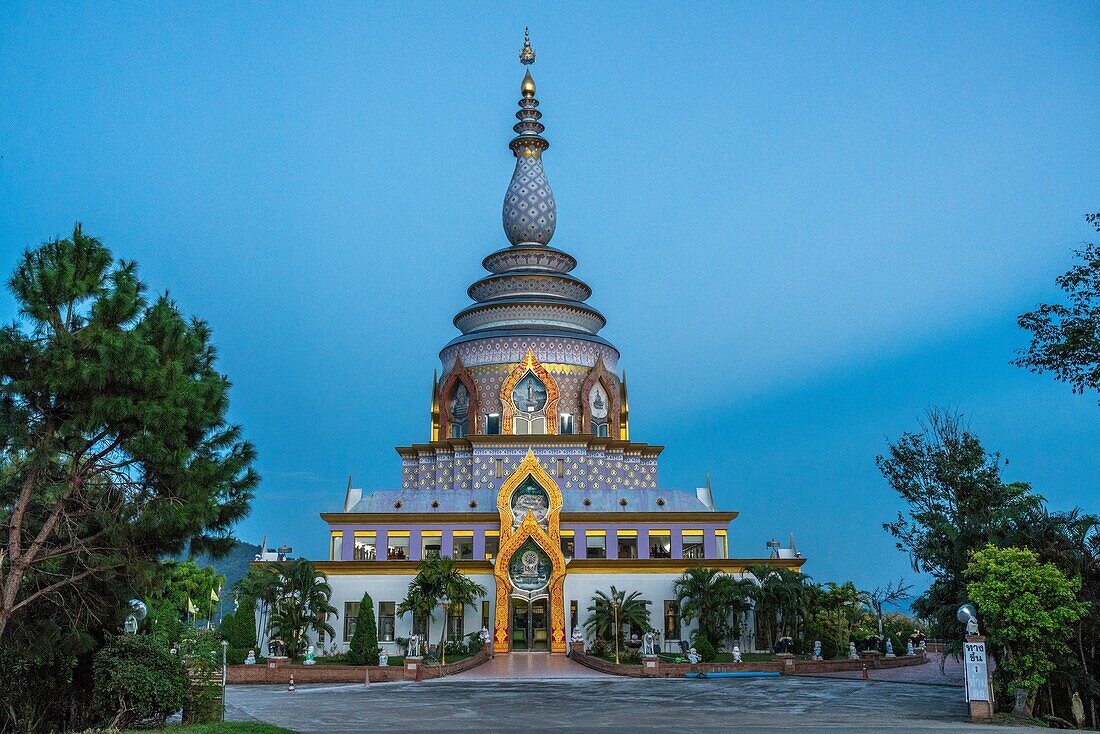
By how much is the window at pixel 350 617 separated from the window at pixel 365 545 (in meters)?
3.44

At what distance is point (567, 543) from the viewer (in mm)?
45406

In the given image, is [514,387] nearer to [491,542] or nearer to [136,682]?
[491,542]

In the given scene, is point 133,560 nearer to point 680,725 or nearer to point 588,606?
point 680,725

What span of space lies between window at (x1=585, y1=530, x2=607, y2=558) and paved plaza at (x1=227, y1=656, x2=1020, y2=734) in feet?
44.9

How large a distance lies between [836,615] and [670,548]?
902 centimetres

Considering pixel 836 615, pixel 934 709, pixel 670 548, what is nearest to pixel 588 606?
pixel 670 548

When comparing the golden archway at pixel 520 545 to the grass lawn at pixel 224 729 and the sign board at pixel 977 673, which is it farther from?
the grass lawn at pixel 224 729

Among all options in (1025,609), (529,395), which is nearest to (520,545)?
(529,395)

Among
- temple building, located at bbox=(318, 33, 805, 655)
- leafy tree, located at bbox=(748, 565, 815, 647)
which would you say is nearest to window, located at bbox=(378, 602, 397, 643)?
temple building, located at bbox=(318, 33, 805, 655)

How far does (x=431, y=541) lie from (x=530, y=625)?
21.5 feet

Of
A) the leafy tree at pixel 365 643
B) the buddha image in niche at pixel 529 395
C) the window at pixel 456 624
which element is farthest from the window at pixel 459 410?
the leafy tree at pixel 365 643

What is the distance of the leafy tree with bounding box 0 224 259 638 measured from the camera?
16.0 meters

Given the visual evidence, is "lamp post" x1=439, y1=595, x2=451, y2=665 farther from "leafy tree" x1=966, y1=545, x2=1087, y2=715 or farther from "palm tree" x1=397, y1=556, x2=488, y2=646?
"leafy tree" x1=966, y1=545, x2=1087, y2=715

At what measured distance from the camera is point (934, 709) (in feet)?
72.0
